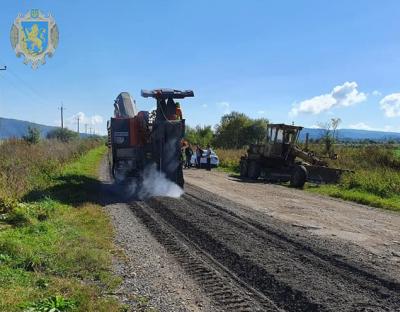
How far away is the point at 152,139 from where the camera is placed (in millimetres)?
17328

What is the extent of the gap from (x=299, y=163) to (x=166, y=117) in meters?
10.1

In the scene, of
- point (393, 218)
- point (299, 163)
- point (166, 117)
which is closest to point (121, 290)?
point (393, 218)

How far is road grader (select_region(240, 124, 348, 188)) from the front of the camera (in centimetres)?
2388

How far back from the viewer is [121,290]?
260 inches

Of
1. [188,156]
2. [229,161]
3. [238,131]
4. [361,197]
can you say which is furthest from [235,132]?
[361,197]

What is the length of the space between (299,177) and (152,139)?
880 centimetres

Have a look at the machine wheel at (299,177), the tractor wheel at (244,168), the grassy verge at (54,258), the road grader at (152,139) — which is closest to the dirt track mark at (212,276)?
the grassy verge at (54,258)

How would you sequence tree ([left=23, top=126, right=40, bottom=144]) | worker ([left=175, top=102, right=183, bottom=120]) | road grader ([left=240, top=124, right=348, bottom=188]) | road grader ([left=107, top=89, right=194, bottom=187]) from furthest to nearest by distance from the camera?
tree ([left=23, top=126, right=40, bottom=144]) → road grader ([left=240, top=124, right=348, bottom=188]) → worker ([left=175, top=102, right=183, bottom=120]) → road grader ([left=107, top=89, right=194, bottom=187])

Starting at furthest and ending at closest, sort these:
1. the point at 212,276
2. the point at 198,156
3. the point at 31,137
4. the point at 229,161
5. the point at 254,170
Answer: the point at 31,137
the point at 229,161
the point at 198,156
the point at 254,170
the point at 212,276

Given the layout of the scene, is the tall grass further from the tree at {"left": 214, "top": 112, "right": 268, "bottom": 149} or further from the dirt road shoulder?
the tree at {"left": 214, "top": 112, "right": 268, "bottom": 149}

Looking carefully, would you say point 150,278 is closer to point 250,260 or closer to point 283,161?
point 250,260

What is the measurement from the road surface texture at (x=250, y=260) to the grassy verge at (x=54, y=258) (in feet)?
1.39

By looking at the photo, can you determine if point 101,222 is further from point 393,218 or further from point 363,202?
point 363,202

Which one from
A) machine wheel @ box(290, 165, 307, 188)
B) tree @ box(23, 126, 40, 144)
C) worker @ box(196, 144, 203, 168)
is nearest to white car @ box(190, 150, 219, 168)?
worker @ box(196, 144, 203, 168)
